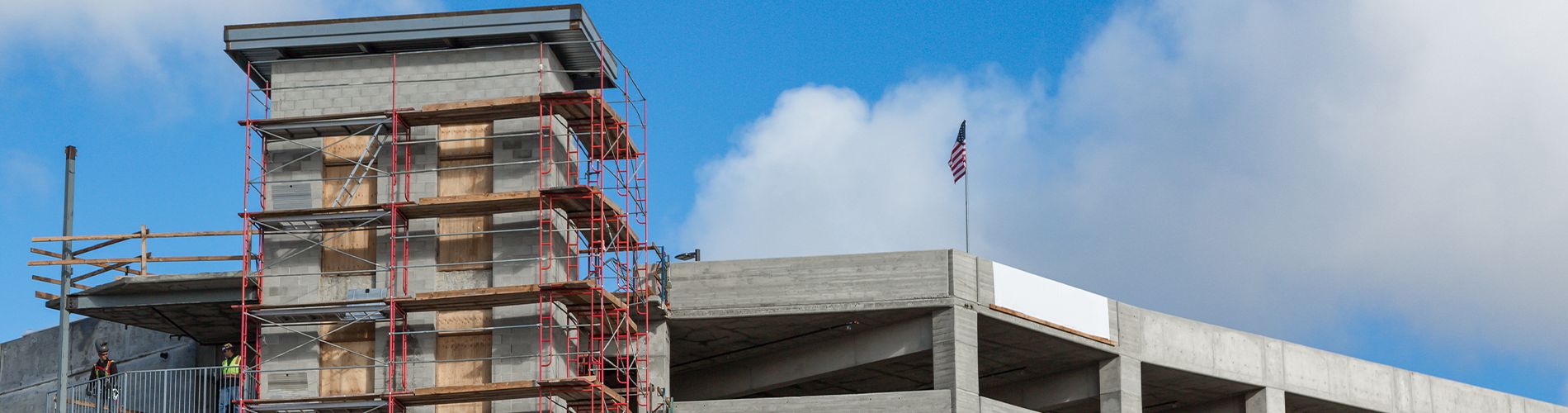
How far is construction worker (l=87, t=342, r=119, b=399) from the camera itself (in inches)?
1756

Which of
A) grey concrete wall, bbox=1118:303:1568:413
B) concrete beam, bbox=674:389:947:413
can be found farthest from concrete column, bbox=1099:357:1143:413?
concrete beam, bbox=674:389:947:413

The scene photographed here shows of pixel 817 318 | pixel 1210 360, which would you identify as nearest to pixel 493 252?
pixel 817 318

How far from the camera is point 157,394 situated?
149 feet

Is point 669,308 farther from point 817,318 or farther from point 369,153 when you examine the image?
point 369,153

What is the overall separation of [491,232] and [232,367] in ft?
21.6

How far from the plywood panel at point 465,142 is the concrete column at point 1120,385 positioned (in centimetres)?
1515

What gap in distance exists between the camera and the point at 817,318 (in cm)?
4456

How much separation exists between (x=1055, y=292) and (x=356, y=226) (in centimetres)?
1530

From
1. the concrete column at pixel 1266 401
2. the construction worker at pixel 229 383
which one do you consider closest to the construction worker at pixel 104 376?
the construction worker at pixel 229 383

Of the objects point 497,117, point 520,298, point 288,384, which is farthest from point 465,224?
point 288,384

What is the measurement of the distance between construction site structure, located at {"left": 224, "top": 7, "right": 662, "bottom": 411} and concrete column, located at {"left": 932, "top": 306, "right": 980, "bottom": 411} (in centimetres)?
608

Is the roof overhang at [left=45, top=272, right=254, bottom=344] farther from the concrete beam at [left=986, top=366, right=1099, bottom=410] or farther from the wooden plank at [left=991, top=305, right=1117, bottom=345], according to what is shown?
the concrete beam at [left=986, top=366, right=1099, bottom=410]

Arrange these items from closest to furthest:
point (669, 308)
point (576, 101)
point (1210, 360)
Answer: point (576, 101), point (669, 308), point (1210, 360)

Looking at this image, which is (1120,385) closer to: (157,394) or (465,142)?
(465,142)
